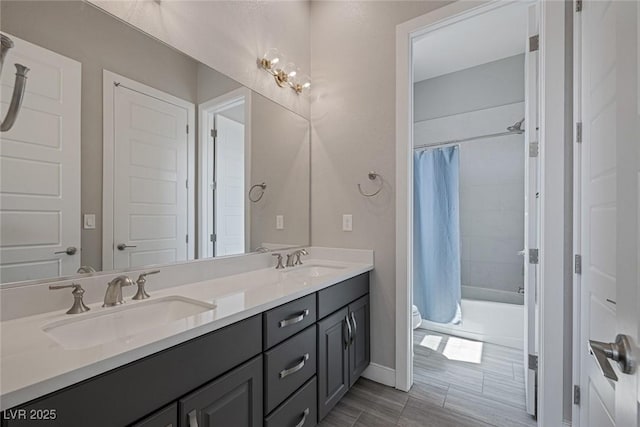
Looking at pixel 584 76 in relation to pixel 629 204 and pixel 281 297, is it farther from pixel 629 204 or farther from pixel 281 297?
pixel 281 297

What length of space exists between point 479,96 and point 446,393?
297cm

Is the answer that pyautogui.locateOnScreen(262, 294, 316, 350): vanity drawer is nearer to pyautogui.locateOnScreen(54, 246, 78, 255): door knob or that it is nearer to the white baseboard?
pyautogui.locateOnScreen(54, 246, 78, 255): door knob

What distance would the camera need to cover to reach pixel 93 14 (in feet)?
3.62

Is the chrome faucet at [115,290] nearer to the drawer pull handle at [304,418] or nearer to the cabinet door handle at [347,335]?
the drawer pull handle at [304,418]

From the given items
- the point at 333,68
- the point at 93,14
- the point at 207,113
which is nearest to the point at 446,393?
the point at 207,113

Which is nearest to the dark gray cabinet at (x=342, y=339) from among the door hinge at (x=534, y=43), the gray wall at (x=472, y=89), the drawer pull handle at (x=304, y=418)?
the drawer pull handle at (x=304, y=418)

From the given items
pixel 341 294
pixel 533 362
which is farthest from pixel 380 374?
pixel 533 362

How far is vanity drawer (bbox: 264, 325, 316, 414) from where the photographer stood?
1126 mm

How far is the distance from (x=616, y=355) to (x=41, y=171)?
1.62m

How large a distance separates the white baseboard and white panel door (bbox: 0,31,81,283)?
1838 mm

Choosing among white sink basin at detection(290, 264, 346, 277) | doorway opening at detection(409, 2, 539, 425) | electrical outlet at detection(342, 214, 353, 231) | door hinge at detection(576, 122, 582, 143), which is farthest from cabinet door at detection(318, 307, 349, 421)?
door hinge at detection(576, 122, 582, 143)

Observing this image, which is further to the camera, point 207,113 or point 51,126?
point 207,113

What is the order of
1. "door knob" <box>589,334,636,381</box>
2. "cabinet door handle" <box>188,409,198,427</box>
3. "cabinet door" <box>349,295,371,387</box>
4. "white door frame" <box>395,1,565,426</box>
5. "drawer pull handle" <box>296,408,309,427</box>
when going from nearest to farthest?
1. "door knob" <box>589,334,636,381</box>
2. "cabinet door handle" <box>188,409,198,427</box>
3. "drawer pull handle" <box>296,408,309,427</box>
4. "white door frame" <box>395,1,565,426</box>
5. "cabinet door" <box>349,295,371,387</box>

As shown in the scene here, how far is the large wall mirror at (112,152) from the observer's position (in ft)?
3.05
